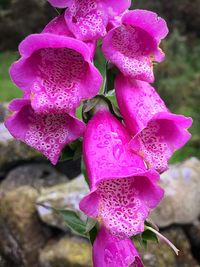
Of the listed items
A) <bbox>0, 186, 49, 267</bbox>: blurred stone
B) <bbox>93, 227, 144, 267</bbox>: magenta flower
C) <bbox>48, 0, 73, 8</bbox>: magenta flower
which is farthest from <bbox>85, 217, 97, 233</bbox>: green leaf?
<bbox>0, 186, 49, 267</bbox>: blurred stone

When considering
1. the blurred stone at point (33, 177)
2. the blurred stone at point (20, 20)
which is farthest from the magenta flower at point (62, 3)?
the blurred stone at point (20, 20)

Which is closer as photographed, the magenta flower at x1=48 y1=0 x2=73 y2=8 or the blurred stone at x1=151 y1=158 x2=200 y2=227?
the magenta flower at x1=48 y1=0 x2=73 y2=8

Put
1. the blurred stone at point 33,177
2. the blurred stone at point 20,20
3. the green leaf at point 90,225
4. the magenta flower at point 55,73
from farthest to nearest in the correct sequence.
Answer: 1. the blurred stone at point 20,20
2. the blurred stone at point 33,177
3. the green leaf at point 90,225
4. the magenta flower at point 55,73

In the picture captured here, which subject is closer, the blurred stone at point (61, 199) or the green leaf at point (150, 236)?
the green leaf at point (150, 236)

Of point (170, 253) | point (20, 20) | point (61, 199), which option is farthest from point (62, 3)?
point (20, 20)

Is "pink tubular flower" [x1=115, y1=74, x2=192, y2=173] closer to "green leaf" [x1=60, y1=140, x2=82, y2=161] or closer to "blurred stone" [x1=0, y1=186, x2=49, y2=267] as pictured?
"green leaf" [x1=60, y1=140, x2=82, y2=161]

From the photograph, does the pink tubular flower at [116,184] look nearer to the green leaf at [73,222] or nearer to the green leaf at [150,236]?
the green leaf at [150,236]

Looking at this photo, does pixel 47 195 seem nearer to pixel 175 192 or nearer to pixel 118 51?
pixel 175 192
